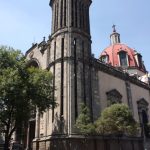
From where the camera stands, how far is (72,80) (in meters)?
26.9

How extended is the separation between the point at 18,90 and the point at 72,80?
7.21 m

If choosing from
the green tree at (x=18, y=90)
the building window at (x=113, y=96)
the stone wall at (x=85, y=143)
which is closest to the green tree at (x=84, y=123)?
the stone wall at (x=85, y=143)

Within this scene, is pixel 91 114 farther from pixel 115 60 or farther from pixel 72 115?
pixel 115 60

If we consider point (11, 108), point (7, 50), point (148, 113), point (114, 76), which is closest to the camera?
point (11, 108)

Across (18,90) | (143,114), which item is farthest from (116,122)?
(143,114)

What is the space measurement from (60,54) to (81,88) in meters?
4.84

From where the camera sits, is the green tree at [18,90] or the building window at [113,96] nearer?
the green tree at [18,90]

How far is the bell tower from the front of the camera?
2560cm

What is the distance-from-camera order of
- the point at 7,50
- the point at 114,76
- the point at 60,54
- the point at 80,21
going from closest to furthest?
the point at 7,50 < the point at 60,54 < the point at 80,21 < the point at 114,76

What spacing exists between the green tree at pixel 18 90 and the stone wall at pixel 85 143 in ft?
12.2

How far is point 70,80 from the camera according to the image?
26.8 m

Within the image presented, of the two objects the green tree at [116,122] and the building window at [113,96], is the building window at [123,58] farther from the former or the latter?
the green tree at [116,122]

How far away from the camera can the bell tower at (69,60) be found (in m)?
25.6

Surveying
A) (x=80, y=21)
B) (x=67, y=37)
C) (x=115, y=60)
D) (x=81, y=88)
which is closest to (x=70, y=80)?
(x=81, y=88)
